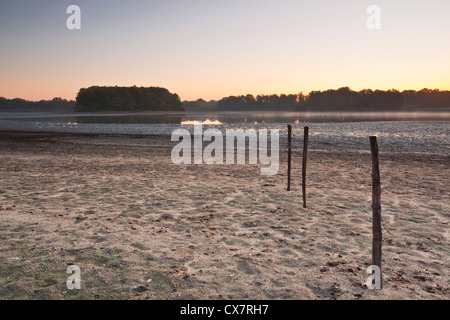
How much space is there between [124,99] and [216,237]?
166560mm

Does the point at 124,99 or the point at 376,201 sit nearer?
the point at 376,201

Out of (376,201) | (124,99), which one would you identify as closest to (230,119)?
(376,201)

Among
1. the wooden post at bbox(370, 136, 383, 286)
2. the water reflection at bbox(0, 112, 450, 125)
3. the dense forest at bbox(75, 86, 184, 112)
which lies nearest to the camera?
the wooden post at bbox(370, 136, 383, 286)

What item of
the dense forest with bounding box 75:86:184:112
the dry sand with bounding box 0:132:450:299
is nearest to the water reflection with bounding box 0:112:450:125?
Result: the dry sand with bounding box 0:132:450:299

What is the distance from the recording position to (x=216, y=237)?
6562 millimetres

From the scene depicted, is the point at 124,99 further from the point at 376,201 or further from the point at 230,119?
the point at 376,201

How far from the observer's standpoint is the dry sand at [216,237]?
471 centimetres

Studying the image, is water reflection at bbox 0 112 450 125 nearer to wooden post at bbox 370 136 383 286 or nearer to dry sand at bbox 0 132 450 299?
dry sand at bbox 0 132 450 299

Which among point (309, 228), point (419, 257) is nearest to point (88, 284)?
point (309, 228)

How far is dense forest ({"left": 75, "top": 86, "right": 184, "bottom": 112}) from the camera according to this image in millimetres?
154750

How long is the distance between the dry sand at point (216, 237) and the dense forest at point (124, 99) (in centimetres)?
15405

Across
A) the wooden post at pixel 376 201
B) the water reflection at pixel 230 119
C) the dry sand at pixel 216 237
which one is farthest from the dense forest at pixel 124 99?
the wooden post at pixel 376 201

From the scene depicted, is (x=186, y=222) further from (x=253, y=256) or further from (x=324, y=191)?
(x=324, y=191)

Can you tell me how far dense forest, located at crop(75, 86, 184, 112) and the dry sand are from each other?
154048mm
